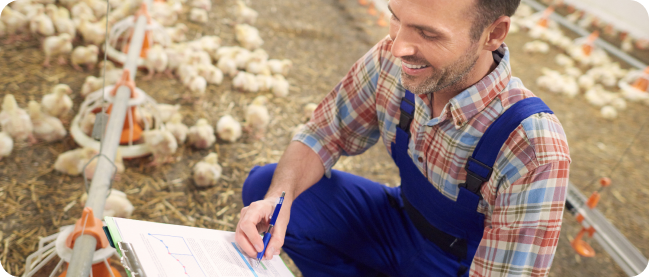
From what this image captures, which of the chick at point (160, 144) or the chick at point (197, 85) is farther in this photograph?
the chick at point (197, 85)

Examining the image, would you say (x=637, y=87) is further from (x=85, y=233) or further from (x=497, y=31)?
(x=85, y=233)

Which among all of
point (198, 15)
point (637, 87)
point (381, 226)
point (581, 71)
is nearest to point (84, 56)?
point (198, 15)

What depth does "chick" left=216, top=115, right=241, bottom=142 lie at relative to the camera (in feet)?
6.82

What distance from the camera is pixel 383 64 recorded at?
1229mm

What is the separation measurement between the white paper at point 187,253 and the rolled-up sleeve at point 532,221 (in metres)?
0.49

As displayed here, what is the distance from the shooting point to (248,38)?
2801mm

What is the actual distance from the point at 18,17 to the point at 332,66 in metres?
1.84

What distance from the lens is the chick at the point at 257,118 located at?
218 cm

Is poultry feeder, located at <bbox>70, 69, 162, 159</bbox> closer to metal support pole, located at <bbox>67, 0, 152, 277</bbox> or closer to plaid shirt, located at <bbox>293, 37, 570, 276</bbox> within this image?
metal support pole, located at <bbox>67, 0, 152, 277</bbox>

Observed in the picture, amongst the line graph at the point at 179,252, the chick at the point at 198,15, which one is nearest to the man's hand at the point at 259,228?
the line graph at the point at 179,252

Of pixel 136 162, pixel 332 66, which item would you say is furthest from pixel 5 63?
pixel 332 66

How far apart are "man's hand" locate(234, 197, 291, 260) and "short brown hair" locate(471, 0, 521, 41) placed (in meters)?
0.62

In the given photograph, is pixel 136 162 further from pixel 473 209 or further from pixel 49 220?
pixel 473 209

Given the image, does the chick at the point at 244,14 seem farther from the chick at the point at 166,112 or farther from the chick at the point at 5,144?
the chick at the point at 5,144
